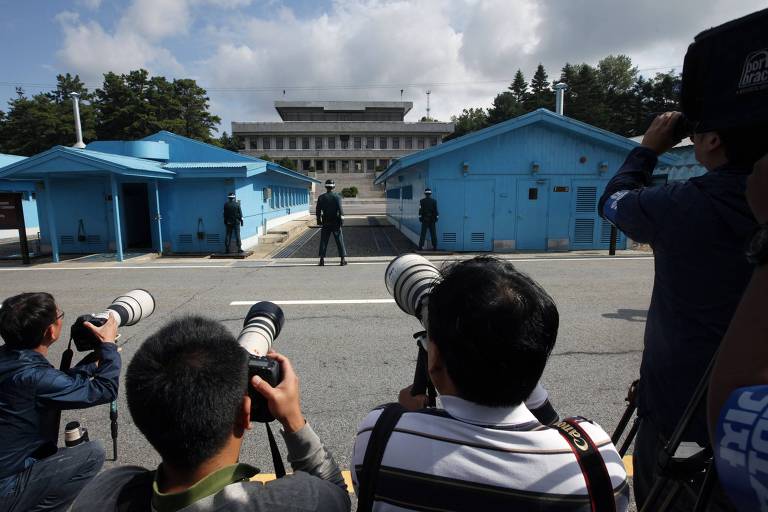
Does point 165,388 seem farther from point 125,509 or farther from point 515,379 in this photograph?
point 515,379

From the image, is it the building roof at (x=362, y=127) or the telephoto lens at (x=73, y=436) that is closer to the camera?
the telephoto lens at (x=73, y=436)

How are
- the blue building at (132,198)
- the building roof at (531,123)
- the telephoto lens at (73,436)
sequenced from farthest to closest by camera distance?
the building roof at (531,123)
the blue building at (132,198)
the telephoto lens at (73,436)

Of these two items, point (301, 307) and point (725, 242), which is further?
point (301, 307)

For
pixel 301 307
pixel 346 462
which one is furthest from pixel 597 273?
pixel 346 462

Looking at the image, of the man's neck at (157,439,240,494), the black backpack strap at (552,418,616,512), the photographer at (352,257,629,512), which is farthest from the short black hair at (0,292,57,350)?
the black backpack strap at (552,418,616,512)

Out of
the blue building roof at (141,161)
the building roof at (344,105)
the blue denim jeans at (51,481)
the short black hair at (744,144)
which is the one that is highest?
the building roof at (344,105)

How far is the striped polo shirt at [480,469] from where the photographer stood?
3.20ft

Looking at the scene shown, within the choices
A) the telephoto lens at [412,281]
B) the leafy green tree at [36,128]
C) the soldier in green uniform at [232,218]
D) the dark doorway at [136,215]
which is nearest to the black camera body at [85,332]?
the telephoto lens at [412,281]

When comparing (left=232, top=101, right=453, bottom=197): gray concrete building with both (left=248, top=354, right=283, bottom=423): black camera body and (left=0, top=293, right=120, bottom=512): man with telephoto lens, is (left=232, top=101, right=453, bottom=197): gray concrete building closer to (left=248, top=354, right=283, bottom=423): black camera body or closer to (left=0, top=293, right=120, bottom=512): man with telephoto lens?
(left=0, top=293, right=120, bottom=512): man with telephoto lens

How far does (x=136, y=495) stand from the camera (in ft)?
3.64

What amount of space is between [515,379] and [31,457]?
7.59 feet

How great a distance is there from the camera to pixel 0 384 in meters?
2.00

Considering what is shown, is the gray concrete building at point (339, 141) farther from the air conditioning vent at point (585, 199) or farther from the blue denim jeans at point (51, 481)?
the blue denim jeans at point (51, 481)

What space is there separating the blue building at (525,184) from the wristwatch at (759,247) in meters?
12.9
